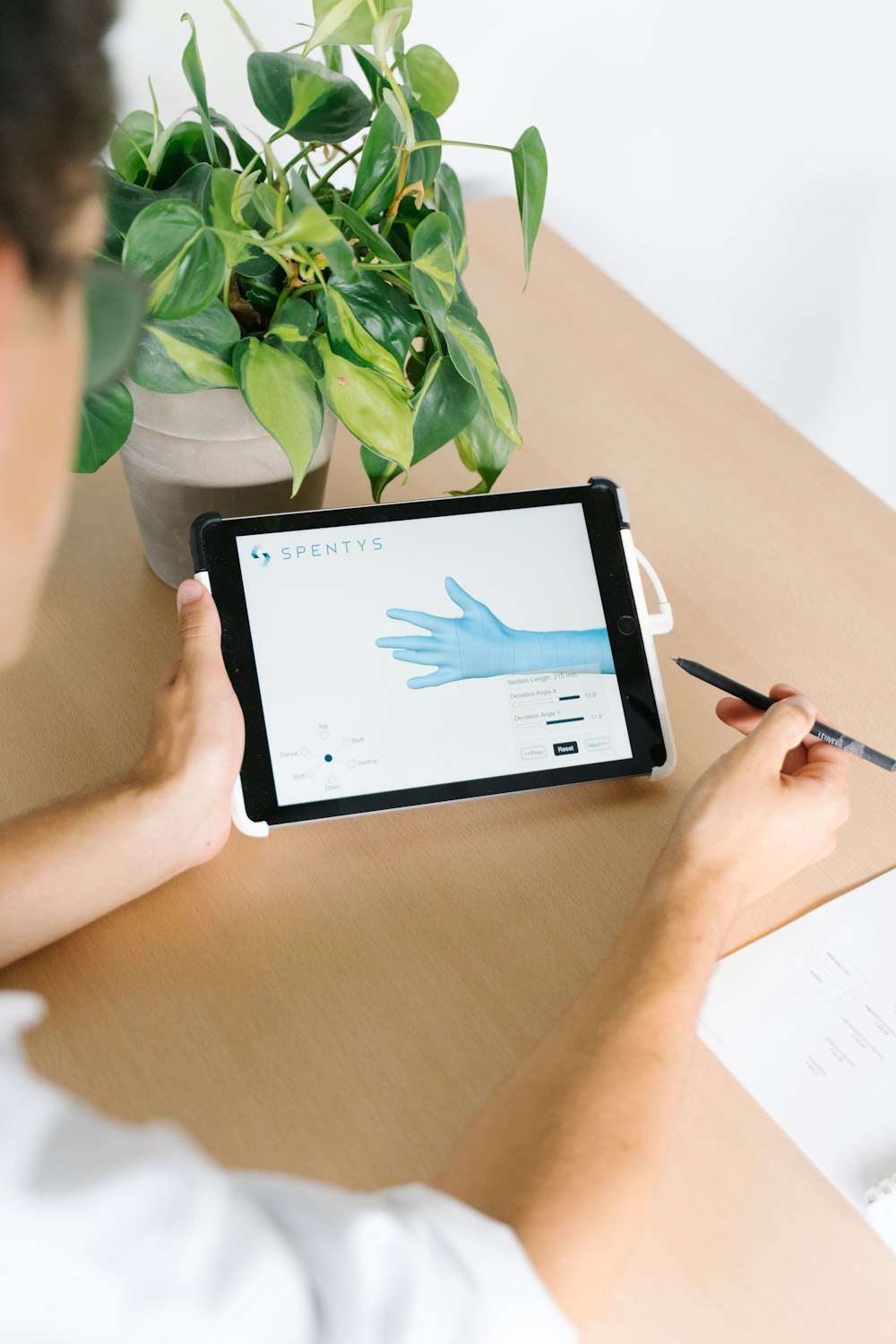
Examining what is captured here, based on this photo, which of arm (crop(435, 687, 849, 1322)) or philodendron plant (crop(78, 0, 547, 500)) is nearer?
arm (crop(435, 687, 849, 1322))

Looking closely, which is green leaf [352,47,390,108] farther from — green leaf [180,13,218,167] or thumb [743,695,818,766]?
thumb [743,695,818,766]

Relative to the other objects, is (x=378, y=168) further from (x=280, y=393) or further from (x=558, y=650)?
(x=558, y=650)

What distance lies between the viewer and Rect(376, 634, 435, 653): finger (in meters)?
0.77

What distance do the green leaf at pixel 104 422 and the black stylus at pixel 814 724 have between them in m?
0.40

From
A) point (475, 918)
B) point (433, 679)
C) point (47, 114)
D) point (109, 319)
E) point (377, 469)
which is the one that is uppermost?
point (47, 114)

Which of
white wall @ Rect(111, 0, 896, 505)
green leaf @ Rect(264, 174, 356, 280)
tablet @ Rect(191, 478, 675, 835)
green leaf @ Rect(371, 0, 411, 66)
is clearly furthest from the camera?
white wall @ Rect(111, 0, 896, 505)

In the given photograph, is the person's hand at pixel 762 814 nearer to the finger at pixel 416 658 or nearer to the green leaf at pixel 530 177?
the finger at pixel 416 658

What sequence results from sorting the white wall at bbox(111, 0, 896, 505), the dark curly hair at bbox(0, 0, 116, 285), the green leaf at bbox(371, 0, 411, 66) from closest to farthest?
1. the dark curly hair at bbox(0, 0, 116, 285)
2. the green leaf at bbox(371, 0, 411, 66)
3. the white wall at bbox(111, 0, 896, 505)

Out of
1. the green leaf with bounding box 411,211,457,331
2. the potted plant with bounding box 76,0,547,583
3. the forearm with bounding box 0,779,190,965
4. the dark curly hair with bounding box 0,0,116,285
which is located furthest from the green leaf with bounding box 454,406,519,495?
the dark curly hair with bounding box 0,0,116,285

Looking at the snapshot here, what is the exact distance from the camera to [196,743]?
708mm

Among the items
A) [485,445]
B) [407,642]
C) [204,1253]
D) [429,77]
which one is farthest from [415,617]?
[204,1253]

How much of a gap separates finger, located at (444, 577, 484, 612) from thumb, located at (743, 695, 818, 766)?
206mm

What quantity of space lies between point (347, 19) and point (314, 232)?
8.1 inches

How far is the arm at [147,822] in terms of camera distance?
664mm
